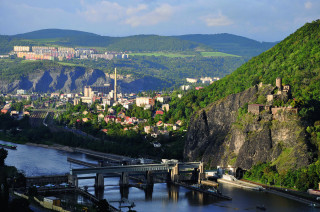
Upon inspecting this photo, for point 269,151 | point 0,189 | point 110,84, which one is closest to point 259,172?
point 269,151

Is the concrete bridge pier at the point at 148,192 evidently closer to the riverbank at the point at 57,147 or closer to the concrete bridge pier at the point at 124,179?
the concrete bridge pier at the point at 124,179

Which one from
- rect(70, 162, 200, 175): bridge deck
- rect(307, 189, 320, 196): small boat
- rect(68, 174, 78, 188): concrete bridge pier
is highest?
rect(70, 162, 200, 175): bridge deck

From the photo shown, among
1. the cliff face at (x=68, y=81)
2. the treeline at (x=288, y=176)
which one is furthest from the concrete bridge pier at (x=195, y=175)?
the cliff face at (x=68, y=81)

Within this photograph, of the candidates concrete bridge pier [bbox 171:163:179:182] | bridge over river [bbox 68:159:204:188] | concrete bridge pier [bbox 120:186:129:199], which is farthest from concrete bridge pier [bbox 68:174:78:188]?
concrete bridge pier [bbox 171:163:179:182]

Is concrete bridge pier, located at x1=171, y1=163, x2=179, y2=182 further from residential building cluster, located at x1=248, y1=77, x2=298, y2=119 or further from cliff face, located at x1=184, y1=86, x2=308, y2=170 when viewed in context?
residential building cluster, located at x1=248, y1=77, x2=298, y2=119

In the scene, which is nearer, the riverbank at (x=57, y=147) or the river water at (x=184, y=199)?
the river water at (x=184, y=199)

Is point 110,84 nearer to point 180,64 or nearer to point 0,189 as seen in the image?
point 180,64

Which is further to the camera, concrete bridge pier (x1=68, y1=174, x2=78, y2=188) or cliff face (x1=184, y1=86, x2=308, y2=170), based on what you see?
cliff face (x1=184, y1=86, x2=308, y2=170)

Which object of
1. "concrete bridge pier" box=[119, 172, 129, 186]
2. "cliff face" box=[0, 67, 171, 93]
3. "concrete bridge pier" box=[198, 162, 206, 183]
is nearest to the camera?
"concrete bridge pier" box=[119, 172, 129, 186]
